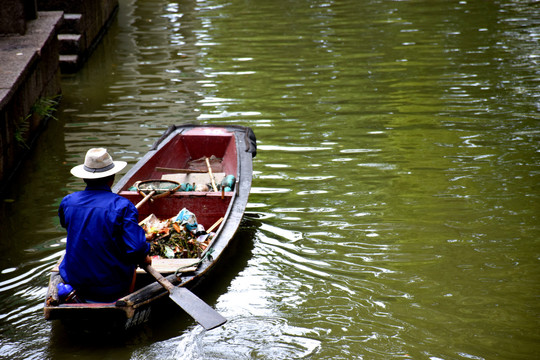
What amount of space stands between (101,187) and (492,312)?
11.4ft

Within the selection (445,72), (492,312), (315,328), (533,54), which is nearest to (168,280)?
(315,328)

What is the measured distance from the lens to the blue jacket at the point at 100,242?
529cm

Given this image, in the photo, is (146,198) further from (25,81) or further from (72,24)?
(72,24)

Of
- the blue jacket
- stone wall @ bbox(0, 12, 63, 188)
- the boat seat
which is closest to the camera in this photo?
the blue jacket

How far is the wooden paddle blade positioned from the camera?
5.19m

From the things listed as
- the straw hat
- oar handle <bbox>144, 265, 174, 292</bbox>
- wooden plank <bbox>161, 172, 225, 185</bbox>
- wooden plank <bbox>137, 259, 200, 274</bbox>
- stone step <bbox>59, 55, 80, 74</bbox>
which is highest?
the straw hat

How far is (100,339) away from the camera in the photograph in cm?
562

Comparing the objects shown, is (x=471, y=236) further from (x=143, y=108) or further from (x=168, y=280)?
(x=143, y=108)

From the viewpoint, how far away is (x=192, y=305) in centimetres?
534

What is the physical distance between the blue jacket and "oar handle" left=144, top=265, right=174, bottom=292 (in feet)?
0.43

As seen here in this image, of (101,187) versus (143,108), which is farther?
(143,108)

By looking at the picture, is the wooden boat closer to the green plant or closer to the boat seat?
the boat seat

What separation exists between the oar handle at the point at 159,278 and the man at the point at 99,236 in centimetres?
10

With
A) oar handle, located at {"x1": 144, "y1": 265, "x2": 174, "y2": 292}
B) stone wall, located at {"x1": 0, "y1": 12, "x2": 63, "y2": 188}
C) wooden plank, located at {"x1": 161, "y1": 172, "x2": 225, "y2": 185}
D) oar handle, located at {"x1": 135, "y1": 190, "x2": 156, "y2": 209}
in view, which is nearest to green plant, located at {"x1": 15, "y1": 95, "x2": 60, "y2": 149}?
stone wall, located at {"x1": 0, "y1": 12, "x2": 63, "y2": 188}
